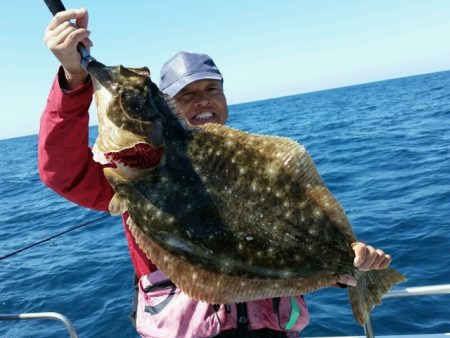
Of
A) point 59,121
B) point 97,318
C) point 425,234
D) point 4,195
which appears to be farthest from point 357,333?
point 4,195

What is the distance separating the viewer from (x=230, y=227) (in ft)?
7.52

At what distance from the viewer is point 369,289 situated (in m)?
2.52

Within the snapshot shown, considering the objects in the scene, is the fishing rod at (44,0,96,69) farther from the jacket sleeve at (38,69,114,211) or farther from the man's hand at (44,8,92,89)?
the jacket sleeve at (38,69,114,211)

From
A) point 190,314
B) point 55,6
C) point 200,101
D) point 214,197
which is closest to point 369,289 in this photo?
point 214,197

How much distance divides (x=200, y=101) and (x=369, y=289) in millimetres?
1873

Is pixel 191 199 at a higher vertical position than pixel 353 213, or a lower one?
higher

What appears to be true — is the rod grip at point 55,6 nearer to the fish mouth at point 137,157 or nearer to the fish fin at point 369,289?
the fish mouth at point 137,157

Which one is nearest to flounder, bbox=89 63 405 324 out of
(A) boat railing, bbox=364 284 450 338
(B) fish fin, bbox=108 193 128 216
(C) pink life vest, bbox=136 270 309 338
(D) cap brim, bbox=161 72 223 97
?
(B) fish fin, bbox=108 193 128 216

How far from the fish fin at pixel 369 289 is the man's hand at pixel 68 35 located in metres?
2.01

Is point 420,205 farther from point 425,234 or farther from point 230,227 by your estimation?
point 230,227

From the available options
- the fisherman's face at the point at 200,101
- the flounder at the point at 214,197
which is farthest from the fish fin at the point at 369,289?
the fisherman's face at the point at 200,101

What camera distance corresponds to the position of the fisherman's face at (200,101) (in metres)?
3.46

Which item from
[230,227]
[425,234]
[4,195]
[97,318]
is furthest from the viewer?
[4,195]

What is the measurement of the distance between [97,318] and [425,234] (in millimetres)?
6366
